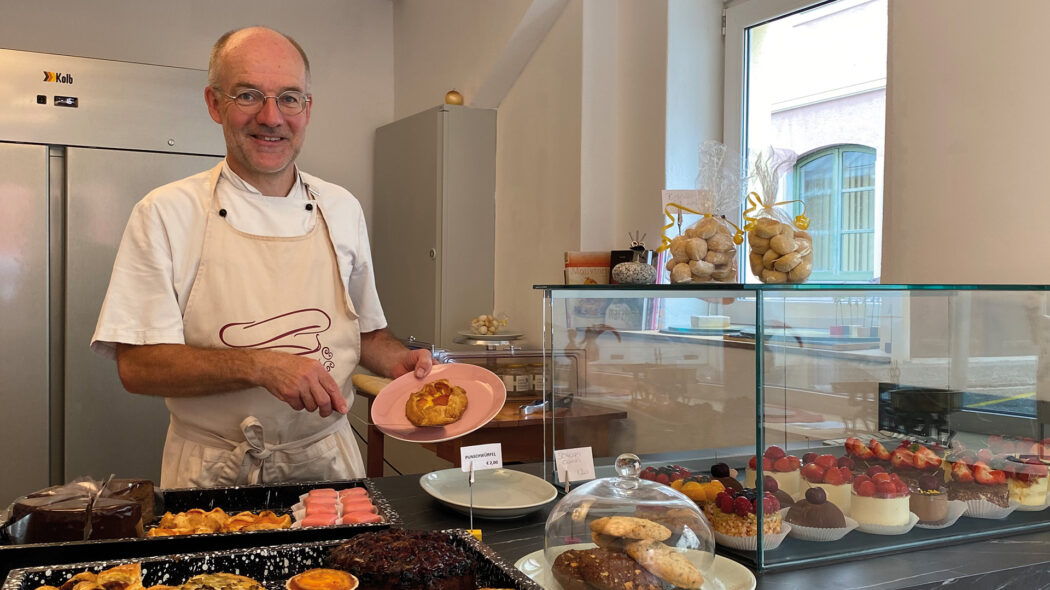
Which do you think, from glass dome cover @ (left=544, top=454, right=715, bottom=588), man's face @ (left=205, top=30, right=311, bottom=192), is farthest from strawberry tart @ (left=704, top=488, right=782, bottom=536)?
man's face @ (left=205, top=30, right=311, bottom=192)

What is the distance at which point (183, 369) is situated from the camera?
1.67 m

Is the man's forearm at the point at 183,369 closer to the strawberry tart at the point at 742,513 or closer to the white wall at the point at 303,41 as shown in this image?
the strawberry tart at the point at 742,513

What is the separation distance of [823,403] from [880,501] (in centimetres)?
20

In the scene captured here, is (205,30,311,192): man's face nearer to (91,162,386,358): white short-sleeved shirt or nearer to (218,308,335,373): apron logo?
(91,162,386,358): white short-sleeved shirt

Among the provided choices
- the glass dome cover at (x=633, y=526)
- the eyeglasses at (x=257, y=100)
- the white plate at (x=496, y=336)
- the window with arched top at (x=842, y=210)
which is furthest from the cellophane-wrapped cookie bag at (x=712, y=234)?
the white plate at (x=496, y=336)

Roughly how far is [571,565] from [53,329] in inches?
119

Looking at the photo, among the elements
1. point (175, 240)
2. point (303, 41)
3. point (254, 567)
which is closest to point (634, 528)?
point (254, 567)

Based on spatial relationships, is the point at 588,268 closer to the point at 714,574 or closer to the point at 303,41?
the point at 714,574

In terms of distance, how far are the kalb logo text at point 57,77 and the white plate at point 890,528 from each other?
11.2 ft

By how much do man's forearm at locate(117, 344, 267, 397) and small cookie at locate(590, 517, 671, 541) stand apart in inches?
30.5

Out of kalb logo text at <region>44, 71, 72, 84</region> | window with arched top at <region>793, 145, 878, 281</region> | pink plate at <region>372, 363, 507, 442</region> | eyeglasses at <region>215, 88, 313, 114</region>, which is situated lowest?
pink plate at <region>372, 363, 507, 442</region>

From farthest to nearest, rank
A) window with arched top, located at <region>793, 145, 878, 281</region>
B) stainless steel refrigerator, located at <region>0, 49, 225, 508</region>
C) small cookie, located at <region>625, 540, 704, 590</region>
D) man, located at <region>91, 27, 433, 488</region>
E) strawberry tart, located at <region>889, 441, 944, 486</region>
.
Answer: stainless steel refrigerator, located at <region>0, 49, 225, 508</region>, window with arched top, located at <region>793, 145, 878, 281</region>, man, located at <region>91, 27, 433, 488</region>, strawberry tart, located at <region>889, 441, 944, 486</region>, small cookie, located at <region>625, 540, 704, 590</region>

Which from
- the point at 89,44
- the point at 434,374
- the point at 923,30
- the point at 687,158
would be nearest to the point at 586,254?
the point at 434,374

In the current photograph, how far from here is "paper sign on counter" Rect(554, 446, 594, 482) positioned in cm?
156
